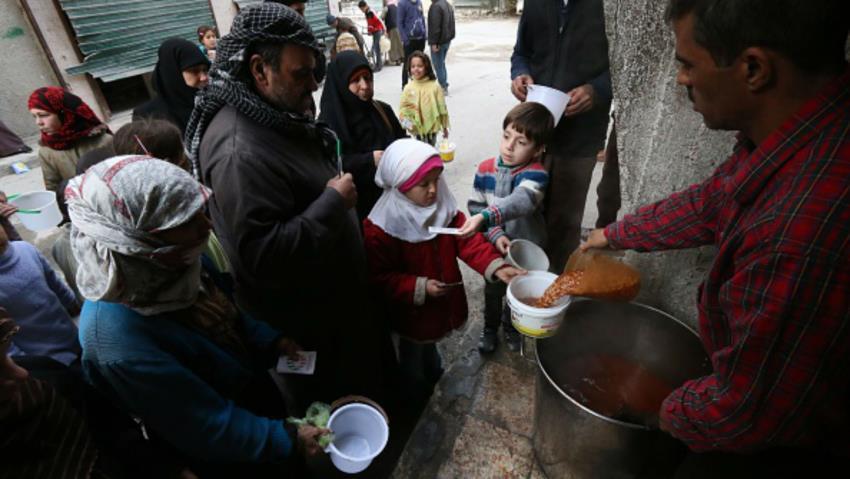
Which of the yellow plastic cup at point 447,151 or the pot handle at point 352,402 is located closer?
the pot handle at point 352,402

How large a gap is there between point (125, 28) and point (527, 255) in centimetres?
940

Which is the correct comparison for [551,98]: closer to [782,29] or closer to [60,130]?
[782,29]

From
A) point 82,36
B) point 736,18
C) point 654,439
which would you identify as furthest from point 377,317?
point 82,36

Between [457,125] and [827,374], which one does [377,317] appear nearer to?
[827,374]

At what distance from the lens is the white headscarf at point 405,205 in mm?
2010

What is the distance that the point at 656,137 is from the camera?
174cm

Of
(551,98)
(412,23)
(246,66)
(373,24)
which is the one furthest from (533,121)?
(373,24)

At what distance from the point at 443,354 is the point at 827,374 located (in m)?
2.21

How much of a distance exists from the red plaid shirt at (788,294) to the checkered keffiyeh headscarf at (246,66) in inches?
62.1

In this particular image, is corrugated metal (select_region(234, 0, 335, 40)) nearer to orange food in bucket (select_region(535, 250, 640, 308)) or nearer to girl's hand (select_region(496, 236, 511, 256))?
girl's hand (select_region(496, 236, 511, 256))

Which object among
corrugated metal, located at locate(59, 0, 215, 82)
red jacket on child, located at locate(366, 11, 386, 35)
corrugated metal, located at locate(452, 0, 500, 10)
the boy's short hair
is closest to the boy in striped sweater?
the boy's short hair

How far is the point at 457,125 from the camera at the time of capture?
752cm

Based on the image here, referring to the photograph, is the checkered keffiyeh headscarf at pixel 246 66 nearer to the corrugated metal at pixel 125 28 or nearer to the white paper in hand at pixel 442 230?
the white paper in hand at pixel 442 230

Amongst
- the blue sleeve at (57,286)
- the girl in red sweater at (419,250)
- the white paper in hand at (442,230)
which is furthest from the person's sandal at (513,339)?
the blue sleeve at (57,286)
